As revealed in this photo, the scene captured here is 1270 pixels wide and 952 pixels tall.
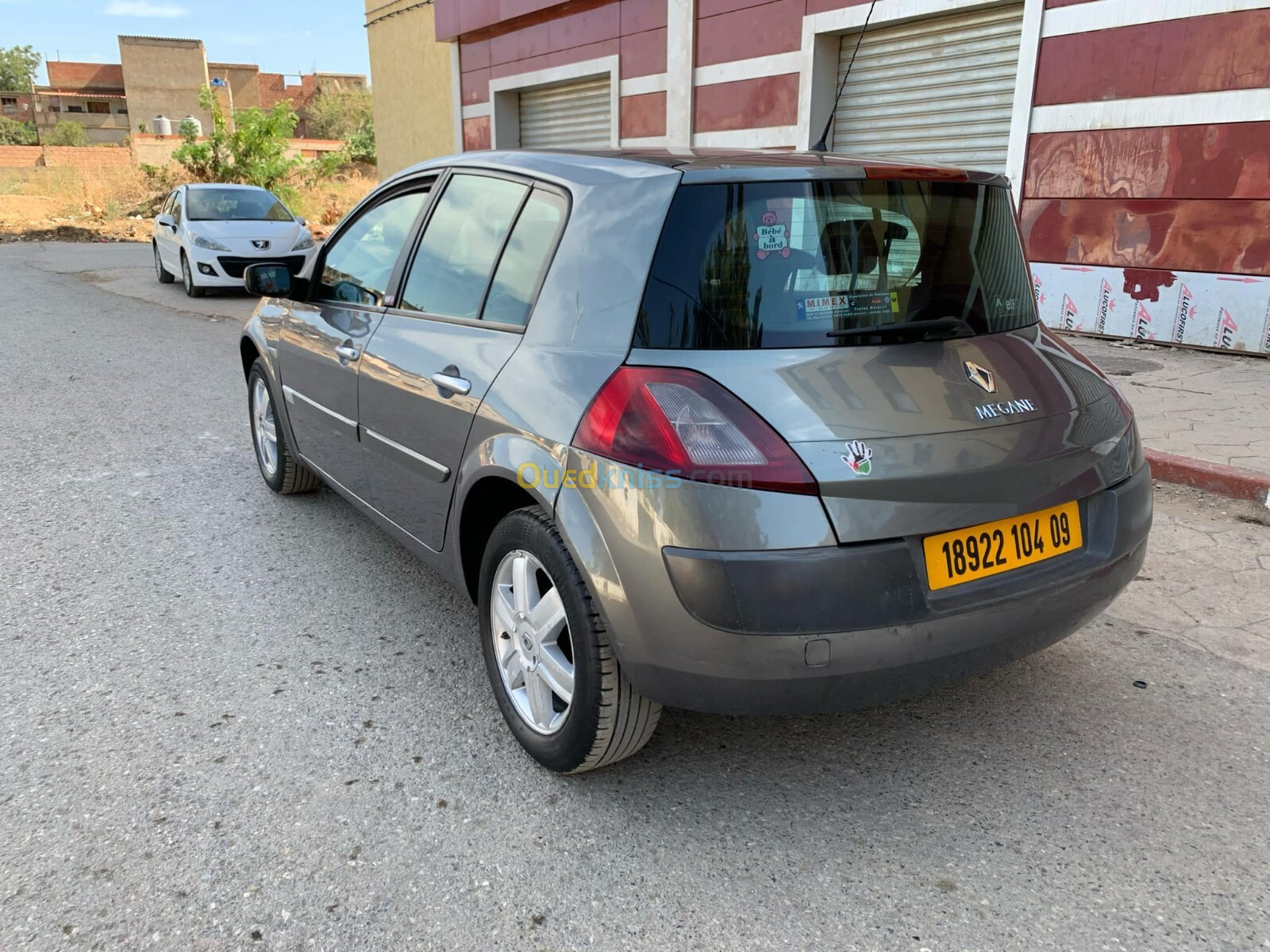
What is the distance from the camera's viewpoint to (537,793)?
97.0 inches

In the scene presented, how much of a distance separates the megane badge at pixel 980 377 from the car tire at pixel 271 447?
10.1 feet

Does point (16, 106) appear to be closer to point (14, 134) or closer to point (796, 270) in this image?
point (14, 134)

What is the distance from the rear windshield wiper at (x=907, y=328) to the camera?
227 centimetres

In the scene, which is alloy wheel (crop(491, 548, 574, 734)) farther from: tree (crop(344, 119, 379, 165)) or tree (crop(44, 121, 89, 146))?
tree (crop(44, 121, 89, 146))

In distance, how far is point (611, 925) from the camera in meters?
2.01

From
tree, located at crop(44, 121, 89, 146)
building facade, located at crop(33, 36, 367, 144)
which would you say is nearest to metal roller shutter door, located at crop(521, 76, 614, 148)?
building facade, located at crop(33, 36, 367, 144)

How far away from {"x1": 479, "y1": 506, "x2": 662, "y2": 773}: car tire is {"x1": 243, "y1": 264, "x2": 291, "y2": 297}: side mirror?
1.85 meters

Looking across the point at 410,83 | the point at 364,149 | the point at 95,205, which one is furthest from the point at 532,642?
the point at 364,149

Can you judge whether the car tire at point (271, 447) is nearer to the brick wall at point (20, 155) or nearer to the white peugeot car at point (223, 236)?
the white peugeot car at point (223, 236)

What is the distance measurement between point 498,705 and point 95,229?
2767cm

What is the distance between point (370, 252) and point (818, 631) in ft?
7.99

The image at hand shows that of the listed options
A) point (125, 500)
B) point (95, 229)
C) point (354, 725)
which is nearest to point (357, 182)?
point (95, 229)


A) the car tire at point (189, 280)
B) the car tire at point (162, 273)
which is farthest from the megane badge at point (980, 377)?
the car tire at point (162, 273)

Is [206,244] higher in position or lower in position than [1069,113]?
lower
